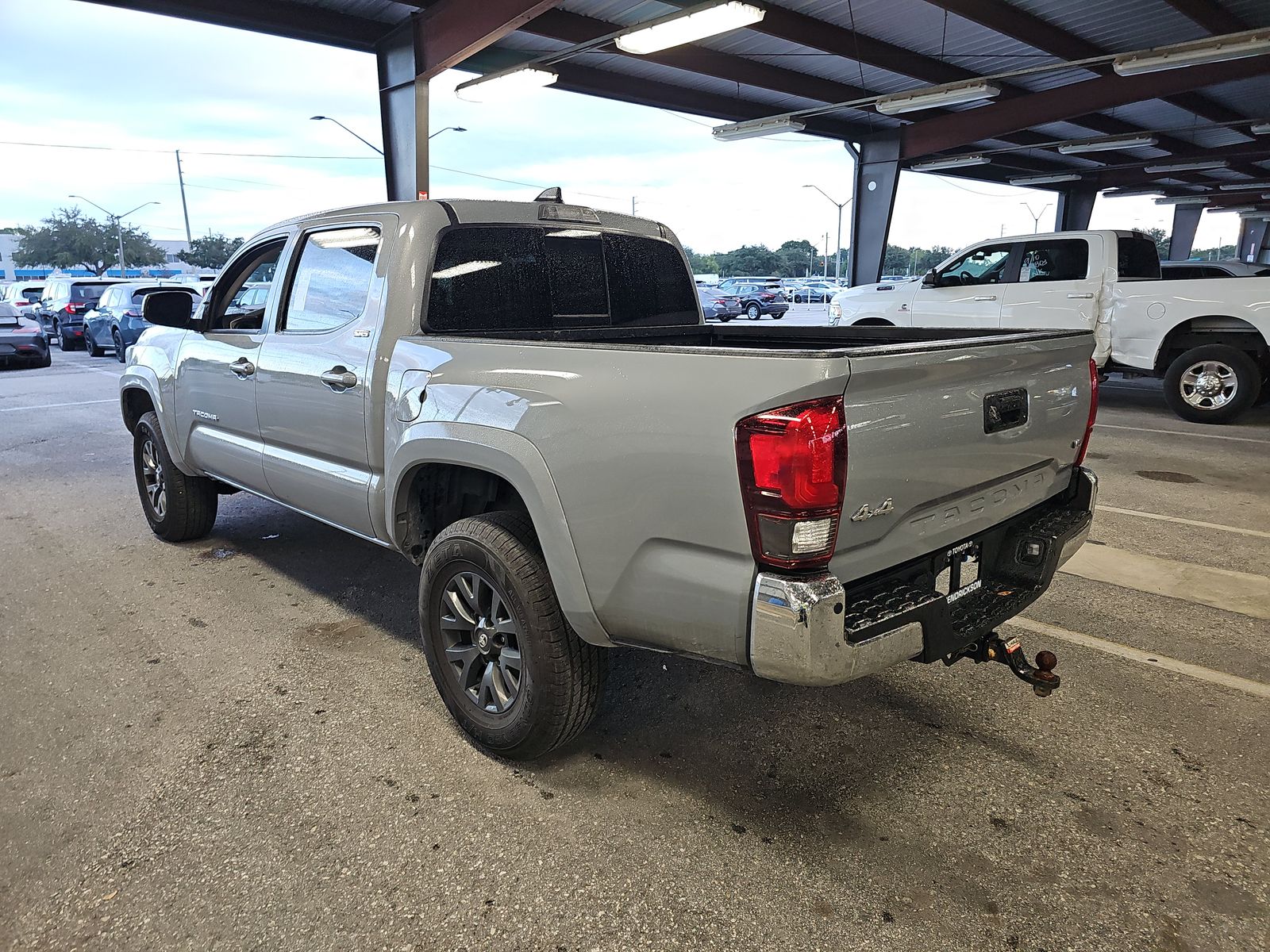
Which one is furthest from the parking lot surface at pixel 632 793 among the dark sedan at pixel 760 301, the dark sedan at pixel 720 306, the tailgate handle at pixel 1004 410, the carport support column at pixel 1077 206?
the dark sedan at pixel 760 301

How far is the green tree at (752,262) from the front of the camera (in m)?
77.8

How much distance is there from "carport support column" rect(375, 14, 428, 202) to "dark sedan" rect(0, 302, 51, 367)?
29.1 feet

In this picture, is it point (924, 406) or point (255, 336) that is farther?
point (255, 336)

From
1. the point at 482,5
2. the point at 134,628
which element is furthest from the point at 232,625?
the point at 482,5

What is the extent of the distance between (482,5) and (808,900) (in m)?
11.9

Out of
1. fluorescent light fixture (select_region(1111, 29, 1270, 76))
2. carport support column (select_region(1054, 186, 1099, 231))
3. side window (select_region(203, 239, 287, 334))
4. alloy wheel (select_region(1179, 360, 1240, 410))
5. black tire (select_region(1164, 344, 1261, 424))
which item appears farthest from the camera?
carport support column (select_region(1054, 186, 1099, 231))

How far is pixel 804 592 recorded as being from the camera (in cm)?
206

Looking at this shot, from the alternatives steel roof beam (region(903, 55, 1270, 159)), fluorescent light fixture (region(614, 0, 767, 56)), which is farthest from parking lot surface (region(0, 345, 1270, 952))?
steel roof beam (region(903, 55, 1270, 159))

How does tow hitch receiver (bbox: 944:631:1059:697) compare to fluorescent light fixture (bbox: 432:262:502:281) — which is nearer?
tow hitch receiver (bbox: 944:631:1059:697)

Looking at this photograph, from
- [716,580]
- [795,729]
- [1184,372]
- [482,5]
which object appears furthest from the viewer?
[482,5]

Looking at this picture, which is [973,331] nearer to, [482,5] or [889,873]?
[889,873]

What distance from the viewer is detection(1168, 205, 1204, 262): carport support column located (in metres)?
38.4

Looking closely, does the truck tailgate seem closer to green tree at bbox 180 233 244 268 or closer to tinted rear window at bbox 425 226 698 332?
tinted rear window at bbox 425 226 698 332

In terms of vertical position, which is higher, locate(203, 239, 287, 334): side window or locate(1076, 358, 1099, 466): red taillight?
locate(203, 239, 287, 334): side window
